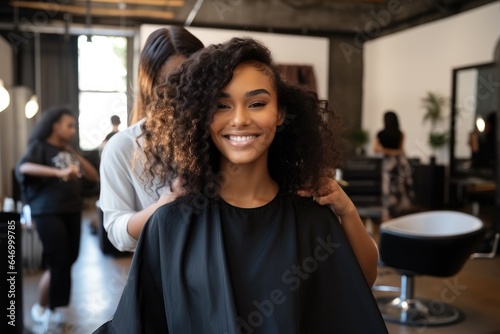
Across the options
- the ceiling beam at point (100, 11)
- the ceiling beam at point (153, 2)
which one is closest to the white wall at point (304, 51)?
the ceiling beam at point (153, 2)

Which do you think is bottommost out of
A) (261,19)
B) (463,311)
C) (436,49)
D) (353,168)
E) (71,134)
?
(463,311)

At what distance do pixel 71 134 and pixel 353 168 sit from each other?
5.51 m

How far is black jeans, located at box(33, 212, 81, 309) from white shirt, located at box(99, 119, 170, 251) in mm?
2064

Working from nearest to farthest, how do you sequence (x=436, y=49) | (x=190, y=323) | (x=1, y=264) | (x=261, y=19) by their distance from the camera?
(x=190, y=323)
(x=1, y=264)
(x=436, y=49)
(x=261, y=19)

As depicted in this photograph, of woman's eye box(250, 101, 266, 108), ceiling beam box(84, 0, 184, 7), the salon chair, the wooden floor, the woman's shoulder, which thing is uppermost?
ceiling beam box(84, 0, 184, 7)

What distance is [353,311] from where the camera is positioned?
1048 millimetres

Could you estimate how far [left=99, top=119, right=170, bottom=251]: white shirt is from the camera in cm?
132

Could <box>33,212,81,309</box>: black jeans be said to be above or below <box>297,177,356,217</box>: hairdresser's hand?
below

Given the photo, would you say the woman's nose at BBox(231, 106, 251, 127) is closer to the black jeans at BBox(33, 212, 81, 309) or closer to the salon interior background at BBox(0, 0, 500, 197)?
the black jeans at BBox(33, 212, 81, 309)

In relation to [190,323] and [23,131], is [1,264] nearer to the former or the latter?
[190,323]

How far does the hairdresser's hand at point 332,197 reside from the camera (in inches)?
42.5

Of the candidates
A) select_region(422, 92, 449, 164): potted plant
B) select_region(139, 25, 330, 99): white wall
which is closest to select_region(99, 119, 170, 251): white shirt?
select_region(422, 92, 449, 164): potted plant

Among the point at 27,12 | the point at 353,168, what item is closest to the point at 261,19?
the point at 353,168

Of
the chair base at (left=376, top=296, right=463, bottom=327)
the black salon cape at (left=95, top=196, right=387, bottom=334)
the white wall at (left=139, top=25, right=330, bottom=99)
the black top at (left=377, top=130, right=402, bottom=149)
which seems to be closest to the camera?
the black salon cape at (left=95, top=196, right=387, bottom=334)
